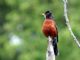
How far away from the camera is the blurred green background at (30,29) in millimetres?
17078

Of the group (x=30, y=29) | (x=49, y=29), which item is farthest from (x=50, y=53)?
(x=30, y=29)

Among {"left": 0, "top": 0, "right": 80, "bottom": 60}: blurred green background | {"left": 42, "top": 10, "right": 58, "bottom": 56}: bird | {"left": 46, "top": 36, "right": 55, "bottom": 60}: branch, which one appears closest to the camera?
{"left": 46, "top": 36, "right": 55, "bottom": 60}: branch

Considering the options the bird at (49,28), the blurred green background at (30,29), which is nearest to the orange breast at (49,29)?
the bird at (49,28)

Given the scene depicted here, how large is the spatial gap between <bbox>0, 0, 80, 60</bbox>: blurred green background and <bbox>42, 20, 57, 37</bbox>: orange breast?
8404mm

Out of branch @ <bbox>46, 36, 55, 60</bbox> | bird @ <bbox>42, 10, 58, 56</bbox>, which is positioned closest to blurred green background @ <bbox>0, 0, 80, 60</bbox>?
bird @ <bbox>42, 10, 58, 56</bbox>

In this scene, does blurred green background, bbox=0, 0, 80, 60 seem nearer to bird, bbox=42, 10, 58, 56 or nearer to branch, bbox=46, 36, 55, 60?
bird, bbox=42, 10, 58, 56

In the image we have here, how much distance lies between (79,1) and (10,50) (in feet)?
9.11

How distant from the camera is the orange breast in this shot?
7.77 meters

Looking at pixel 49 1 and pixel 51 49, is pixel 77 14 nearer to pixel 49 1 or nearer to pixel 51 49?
pixel 49 1

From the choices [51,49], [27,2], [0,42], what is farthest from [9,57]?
[51,49]

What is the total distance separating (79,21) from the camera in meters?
17.3

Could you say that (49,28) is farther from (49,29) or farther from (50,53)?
(50,53)

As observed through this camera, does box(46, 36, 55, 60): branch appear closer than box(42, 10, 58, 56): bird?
Yes

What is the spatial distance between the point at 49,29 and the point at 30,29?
401 inches
